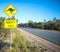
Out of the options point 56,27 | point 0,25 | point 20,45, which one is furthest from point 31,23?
point 20,45

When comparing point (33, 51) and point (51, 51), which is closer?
point (33, 51)

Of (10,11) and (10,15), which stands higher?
(10,11)

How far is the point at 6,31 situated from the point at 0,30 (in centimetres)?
188

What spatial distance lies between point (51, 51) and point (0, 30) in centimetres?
1615

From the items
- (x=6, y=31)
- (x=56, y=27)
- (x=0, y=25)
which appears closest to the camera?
(x=6, y=31)

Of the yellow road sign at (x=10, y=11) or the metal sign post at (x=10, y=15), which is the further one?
the yellow road sign at (x=10, y=11)

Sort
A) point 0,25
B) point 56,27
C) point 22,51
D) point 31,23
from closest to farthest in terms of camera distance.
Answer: point 22,51
point 0,25
point 56,27
point 31,23

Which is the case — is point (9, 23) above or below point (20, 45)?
above

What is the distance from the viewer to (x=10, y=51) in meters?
9.41

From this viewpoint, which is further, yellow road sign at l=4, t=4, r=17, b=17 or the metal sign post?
yellow road sign at l=4, t=4, r=17, b=17

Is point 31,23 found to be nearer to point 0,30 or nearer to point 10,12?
point 0,30

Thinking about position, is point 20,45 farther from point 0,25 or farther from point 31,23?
point 31,23

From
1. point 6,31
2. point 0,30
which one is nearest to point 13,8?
point 6,31

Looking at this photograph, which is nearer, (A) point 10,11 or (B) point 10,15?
(B) point 10,15
